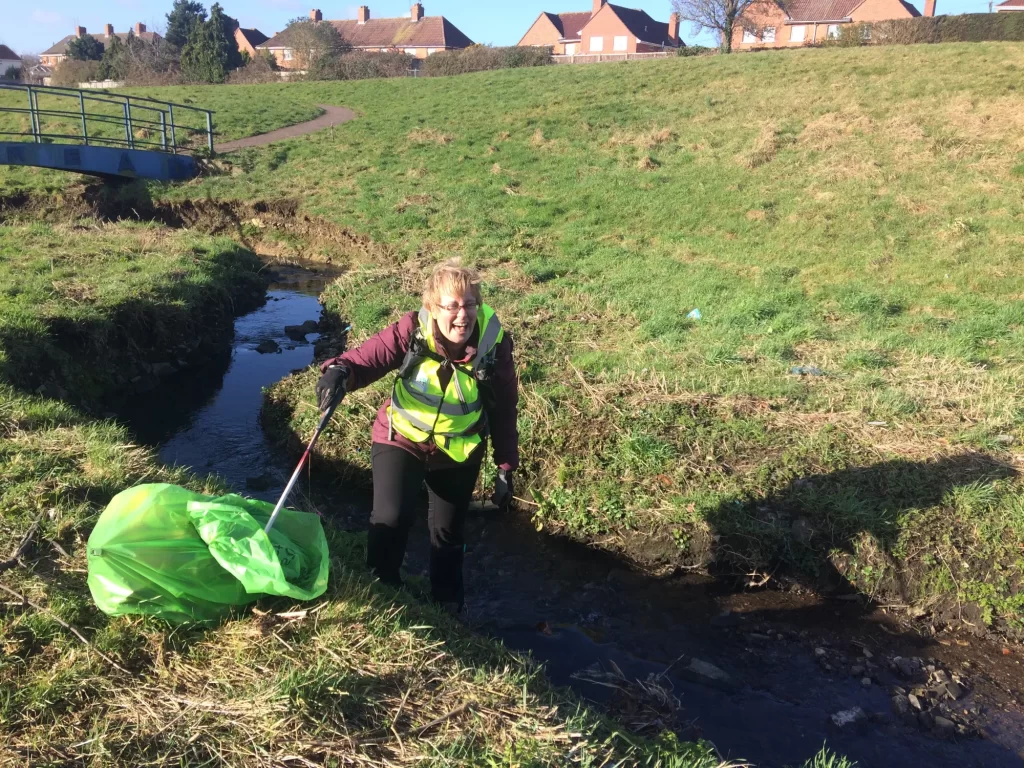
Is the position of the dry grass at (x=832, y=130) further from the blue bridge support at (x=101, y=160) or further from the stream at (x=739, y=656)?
the blue bridge support at (x=101, y=160)

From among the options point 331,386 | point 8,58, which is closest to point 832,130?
point 331,386

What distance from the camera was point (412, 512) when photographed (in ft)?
13.7

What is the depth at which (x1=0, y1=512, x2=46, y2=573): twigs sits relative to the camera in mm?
3562

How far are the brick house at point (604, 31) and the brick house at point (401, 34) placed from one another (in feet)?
25.5

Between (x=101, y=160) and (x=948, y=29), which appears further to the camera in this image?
(x=948, y=29)

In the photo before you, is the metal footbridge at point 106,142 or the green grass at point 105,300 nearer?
the green grass at point 105,300

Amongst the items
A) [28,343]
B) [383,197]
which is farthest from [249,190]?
[28,343]

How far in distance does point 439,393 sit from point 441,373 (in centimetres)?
11

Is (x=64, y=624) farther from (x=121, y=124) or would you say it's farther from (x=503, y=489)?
(x=121, y=124)

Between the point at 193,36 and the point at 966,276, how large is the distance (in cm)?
4887

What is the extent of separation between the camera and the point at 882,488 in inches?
221

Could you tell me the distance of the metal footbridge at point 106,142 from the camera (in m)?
17.5

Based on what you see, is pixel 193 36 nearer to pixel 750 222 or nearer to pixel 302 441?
pixel 750 222

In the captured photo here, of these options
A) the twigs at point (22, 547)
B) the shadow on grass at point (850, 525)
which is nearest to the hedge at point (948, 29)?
the shadow on grass at point (850, 525)
